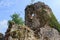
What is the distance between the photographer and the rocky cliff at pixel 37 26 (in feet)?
52.6

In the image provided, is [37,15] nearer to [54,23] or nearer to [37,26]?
[37,26]

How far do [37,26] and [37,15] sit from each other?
0.84 metres

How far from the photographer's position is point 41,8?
739 inches

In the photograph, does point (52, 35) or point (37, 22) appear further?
point (37, 22)

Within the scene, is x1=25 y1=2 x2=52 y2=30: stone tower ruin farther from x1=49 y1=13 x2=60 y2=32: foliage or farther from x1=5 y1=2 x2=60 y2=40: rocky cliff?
x1=49 y1=13 x2=60 y2=32: foliage

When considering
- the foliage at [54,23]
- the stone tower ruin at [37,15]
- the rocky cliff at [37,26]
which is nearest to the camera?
the rocky cliff at [37,26]

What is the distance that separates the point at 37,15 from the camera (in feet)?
60.6

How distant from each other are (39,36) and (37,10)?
8.14 feet

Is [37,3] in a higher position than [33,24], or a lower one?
higher

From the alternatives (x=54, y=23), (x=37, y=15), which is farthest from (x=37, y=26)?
(x=54, y=23)

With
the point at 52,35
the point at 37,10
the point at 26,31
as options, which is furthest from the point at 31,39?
the point at 37,10

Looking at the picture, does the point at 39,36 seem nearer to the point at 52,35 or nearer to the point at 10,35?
the point at 52,35

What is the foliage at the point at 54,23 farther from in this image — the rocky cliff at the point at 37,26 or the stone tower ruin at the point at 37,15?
the stone tower ruin at the point at 37,15

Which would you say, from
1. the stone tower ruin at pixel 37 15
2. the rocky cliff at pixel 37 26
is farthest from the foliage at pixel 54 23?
the stone tower ruin at pixel 37 15
